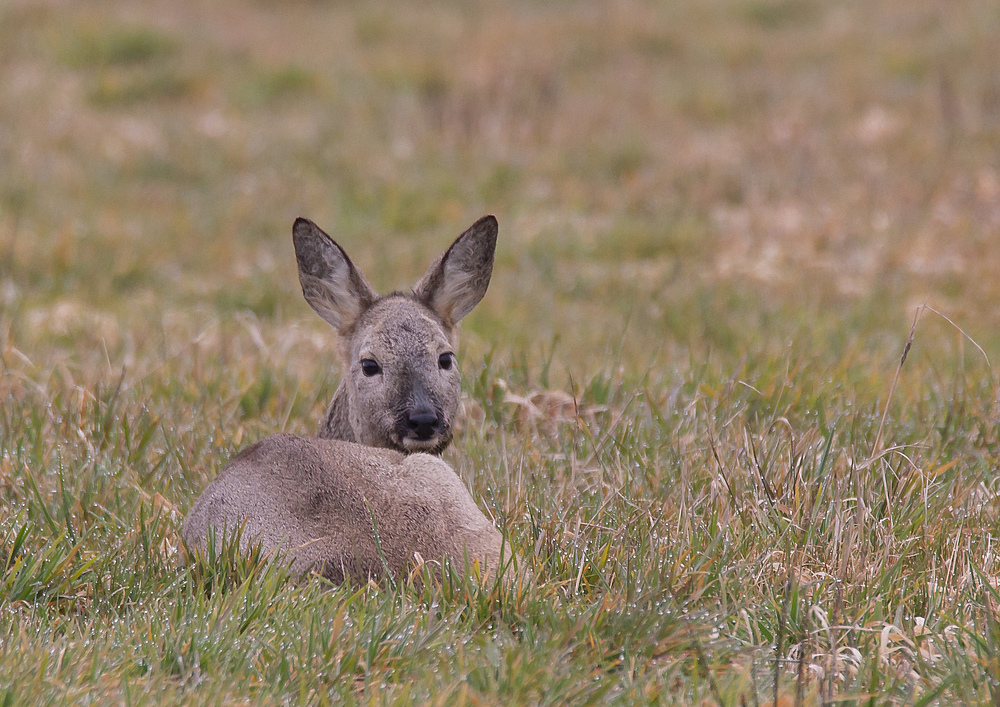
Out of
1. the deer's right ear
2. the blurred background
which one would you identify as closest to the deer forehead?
the deer's right ear

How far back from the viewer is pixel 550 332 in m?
7.51

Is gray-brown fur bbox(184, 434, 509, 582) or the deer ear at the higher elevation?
the deer ear

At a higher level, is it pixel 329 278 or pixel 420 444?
pixel 329 278

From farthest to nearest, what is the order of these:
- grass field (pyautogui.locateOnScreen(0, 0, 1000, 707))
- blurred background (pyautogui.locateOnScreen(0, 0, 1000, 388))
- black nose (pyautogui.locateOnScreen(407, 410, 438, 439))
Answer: blurred background (pyautogui.locateOnScreen(0, 0, 1000, 388)), black nose (pyautogui.locateOnScreen(407, 410, 438, 439)), grass field (pyautogui.locateOnScreen(0, 0, 1000, 707))

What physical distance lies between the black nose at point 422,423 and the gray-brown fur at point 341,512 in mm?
385

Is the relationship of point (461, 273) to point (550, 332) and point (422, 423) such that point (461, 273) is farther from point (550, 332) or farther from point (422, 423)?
point (550, 332)

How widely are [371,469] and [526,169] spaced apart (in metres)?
7.67

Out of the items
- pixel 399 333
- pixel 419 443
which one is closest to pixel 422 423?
pixel 419 443

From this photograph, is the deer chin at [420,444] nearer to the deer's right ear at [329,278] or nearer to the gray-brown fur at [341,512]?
the gray-brown fur at [341,512]

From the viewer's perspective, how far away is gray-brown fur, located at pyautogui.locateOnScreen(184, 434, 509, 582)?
3494 millimetres

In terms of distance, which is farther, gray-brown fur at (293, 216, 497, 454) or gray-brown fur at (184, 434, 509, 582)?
gray-brown fur at (293, 216, 497, 454)

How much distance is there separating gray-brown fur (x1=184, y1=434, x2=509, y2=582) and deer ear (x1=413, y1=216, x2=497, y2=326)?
3.69 ft

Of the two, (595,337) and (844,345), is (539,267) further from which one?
(844,345)

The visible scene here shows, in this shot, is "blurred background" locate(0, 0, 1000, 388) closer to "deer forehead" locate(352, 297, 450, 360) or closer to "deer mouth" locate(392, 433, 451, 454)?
"deer forehead" locate(352, 297, 450, 360)
